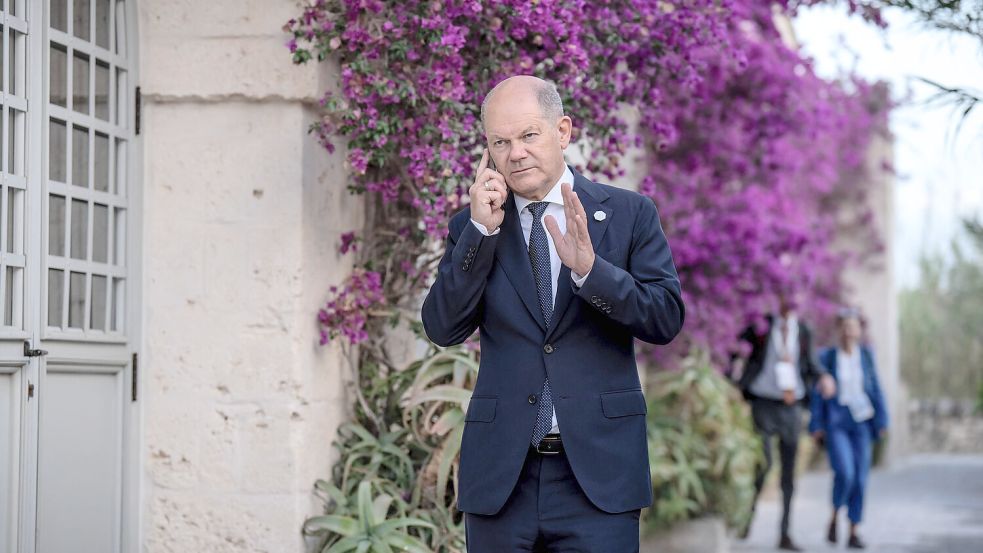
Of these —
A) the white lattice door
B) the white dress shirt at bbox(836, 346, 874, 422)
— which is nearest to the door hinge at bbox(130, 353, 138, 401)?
the white lattice door

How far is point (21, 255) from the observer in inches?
173

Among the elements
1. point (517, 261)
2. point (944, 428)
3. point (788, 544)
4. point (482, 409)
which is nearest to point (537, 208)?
point (517, 261)

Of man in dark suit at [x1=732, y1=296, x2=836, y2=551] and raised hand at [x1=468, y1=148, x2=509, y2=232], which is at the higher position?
raised hand at [x1=468, y1=148, x2=509, y2=232]

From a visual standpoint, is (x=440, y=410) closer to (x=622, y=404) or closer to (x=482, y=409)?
(x=482, y=409)

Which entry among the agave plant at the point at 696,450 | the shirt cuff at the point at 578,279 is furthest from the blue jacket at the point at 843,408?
the shirt cuff at the point at 578,279

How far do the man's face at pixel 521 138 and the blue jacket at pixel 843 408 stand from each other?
6778 mm

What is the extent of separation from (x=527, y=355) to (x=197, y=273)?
6.77 ft

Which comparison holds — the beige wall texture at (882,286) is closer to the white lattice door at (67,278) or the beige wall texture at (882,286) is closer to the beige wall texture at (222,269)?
the beige wall texture at (222,269)

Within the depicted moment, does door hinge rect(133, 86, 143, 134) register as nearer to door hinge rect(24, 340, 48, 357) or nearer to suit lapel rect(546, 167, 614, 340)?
door hinge rect(24, 340, 48, 357)

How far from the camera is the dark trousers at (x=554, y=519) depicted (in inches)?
134

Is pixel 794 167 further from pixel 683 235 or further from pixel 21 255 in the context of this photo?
pixel 21 255

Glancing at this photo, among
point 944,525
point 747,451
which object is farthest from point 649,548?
point 944,525

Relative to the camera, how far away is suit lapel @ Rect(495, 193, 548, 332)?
352 cm

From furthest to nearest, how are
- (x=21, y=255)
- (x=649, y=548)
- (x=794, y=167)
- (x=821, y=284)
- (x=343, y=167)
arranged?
(x=821, y=284) → (x=794, y=167) → (x=649, y=548) → (x=343, y=167) → (x=21, y=255)
